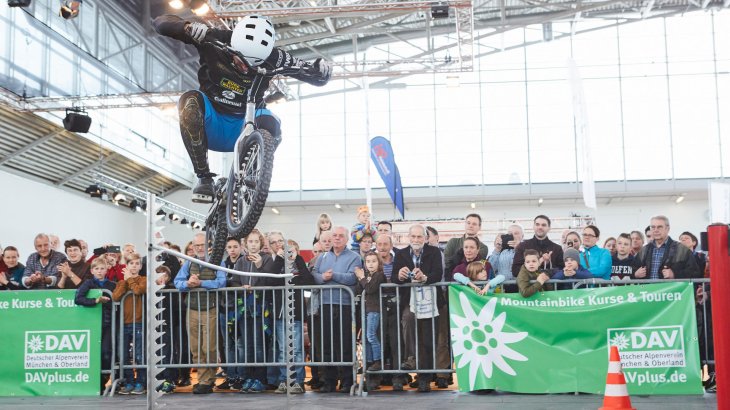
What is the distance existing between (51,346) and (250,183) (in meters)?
3.95

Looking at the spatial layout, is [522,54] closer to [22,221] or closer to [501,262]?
[22,221]

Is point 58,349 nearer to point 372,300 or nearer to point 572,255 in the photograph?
point 372,300

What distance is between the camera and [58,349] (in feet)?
26.2

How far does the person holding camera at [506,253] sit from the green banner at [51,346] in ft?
13.6

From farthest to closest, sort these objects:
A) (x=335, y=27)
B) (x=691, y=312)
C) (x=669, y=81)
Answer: (x=669, y=81) < (x=335, y=27) < (x=691, y=312)

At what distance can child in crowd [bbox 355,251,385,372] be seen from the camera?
789 cm

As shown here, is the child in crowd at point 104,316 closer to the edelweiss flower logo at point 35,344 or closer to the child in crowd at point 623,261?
the edelweiss flower logo at point 35,344

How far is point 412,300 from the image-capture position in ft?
25.7

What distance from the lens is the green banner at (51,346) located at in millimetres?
7973

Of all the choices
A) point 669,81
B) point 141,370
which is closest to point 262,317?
point 141,370

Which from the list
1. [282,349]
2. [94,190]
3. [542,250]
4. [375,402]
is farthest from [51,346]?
[94,190]

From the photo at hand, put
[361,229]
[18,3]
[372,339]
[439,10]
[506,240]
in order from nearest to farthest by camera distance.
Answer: [372,339], [506,240], [361,229], [18,3], [439,10]

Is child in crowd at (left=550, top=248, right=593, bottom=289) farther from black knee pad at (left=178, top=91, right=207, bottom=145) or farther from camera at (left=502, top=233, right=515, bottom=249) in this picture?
black knee pad at (left=178, top=91, right=207, bottom=145)

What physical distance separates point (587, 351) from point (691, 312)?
3.20 feet
